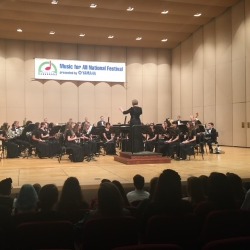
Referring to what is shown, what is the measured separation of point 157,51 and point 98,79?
4393 millimetres

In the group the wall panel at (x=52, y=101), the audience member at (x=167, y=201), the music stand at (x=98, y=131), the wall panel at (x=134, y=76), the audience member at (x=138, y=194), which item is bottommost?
the audience member at (x=138, y=194)

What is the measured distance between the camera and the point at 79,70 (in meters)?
20.4

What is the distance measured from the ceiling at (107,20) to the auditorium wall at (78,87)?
0.68 m

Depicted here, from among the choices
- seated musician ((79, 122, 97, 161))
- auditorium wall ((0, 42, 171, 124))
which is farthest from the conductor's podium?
auditorium wall ((0, 42, 171, 124))

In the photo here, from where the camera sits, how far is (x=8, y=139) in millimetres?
12203

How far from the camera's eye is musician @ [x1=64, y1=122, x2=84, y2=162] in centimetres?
1078

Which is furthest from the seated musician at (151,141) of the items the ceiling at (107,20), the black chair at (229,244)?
the black chair at (229,244)

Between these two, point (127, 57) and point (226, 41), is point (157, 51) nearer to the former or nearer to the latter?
point (127, 57)

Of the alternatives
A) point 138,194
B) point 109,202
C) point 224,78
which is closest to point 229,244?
point 109,202

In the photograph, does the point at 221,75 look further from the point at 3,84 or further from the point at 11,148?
the point at 3,84

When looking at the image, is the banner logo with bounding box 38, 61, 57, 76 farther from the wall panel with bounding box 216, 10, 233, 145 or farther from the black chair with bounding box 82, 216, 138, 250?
the black chair with bounding box 82, 216, 138, 250

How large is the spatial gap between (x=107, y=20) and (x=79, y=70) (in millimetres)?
4414

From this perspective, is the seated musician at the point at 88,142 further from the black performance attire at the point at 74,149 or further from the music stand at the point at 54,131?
the music stand at the point at 54,131

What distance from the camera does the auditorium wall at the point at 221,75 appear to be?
15.6 metres
